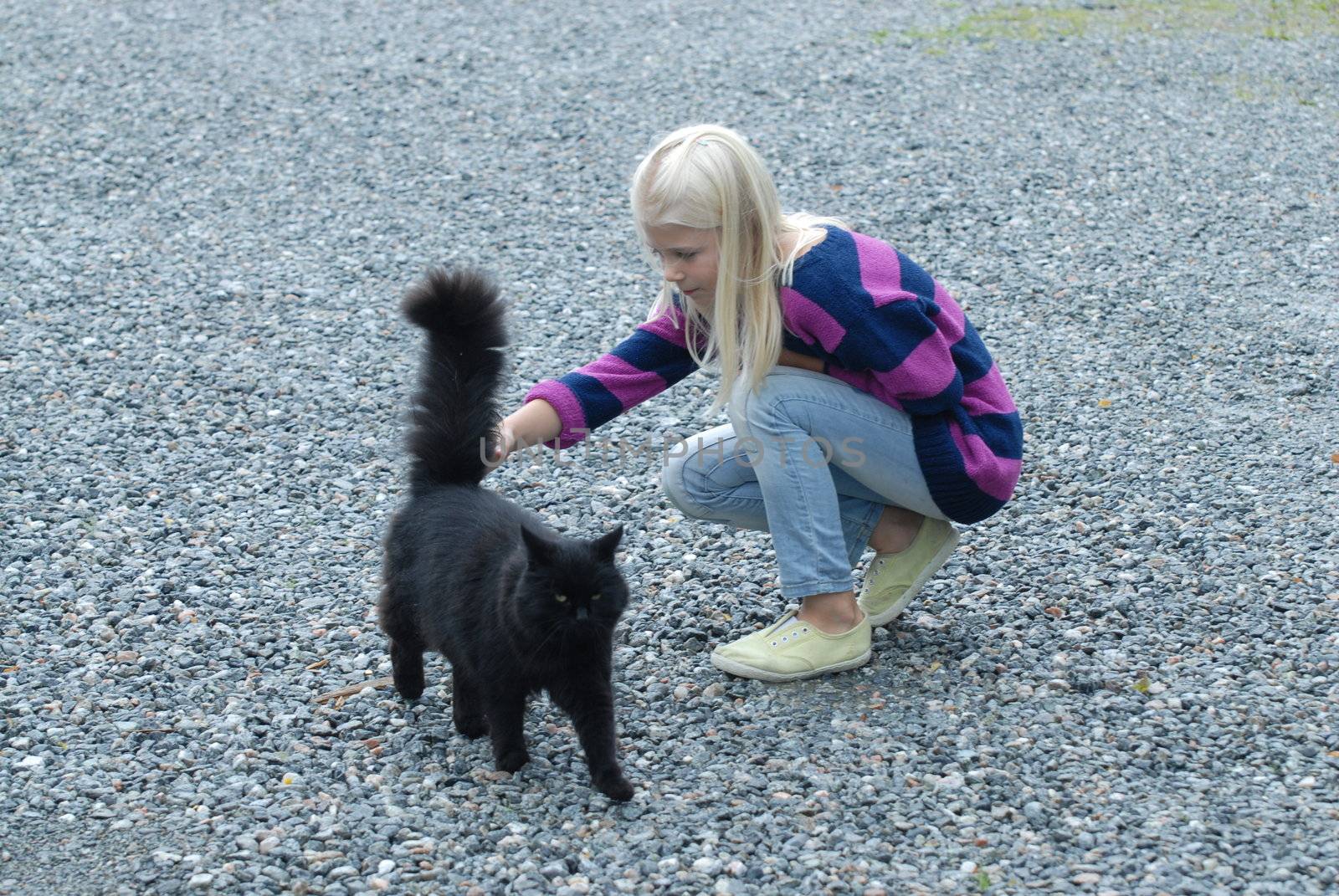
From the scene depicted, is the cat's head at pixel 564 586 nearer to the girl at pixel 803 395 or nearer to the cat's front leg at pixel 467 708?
the cat's front leg at pixel 467 708

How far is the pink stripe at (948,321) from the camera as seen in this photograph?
3.45 metres

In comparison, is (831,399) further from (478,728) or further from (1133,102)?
(1133,102)

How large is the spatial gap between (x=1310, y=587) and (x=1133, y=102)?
234 inches

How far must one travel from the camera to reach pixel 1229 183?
7.67m

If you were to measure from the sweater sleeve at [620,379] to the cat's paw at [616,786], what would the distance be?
0.98 meters

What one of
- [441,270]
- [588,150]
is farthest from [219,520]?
[588,150]

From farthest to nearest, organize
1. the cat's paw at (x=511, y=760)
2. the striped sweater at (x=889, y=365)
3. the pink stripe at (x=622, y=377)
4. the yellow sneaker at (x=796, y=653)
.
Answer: the pink stripe at (x=622, y=377), the yellow sneaker at (x=796, y=653), the striped sweater at (x=889, y=365), the cat's paw at (x=511, y=760)

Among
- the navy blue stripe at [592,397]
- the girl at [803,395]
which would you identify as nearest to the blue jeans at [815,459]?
the girl at [803,395]

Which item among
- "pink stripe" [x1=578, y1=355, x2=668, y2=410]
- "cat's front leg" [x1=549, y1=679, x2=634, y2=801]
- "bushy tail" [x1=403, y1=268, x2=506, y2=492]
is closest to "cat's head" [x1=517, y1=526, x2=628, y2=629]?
"cat's front leg" [x1=549, y1=679, x2=634, y2=801]

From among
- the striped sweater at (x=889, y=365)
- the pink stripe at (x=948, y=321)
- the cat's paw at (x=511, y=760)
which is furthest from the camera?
the pink stripe at (x=948, y=321)

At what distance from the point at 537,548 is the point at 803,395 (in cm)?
90

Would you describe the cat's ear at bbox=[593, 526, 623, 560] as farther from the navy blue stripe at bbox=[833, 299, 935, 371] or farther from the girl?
the navy blue stripe at bbox=[833, 299, 935, 371]

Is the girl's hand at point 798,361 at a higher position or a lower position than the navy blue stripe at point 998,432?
higher

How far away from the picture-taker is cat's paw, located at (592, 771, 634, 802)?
10.1 ft
